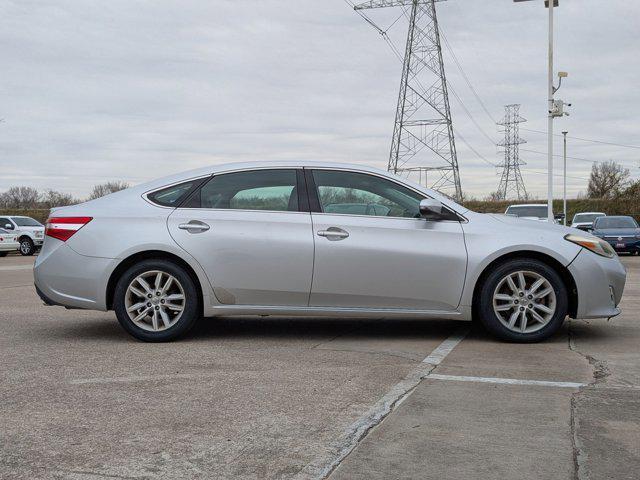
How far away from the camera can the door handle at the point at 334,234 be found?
6629mm

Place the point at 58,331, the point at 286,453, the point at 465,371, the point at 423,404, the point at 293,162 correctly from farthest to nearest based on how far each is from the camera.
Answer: the point at 58,331, the point at 293,162, the point at 465,371, the point at 423,404, the point at 286,453

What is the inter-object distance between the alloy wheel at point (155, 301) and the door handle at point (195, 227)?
41cm

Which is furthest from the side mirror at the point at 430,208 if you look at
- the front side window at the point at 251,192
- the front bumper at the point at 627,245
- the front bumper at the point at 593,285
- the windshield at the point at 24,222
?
the windshield at the point at 24,222

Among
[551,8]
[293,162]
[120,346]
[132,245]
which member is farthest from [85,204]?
[551,8]

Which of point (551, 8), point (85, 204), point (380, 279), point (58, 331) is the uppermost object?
point (551, 8)

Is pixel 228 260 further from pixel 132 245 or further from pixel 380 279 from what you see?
pixel 380 279

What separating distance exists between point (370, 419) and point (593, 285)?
127 inches

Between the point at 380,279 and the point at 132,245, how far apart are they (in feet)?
6.88

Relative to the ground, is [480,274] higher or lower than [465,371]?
higher

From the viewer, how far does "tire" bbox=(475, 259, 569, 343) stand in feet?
21.6

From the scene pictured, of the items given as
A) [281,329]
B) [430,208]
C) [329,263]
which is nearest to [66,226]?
[281,329]

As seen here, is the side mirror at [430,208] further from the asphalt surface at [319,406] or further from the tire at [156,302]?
the tire at [156,302]

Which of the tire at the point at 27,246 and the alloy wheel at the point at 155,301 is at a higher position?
the alloy wheel at the point at 155,301

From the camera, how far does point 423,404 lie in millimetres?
4504
